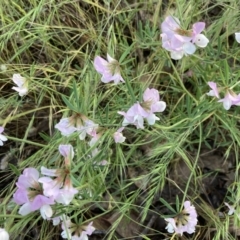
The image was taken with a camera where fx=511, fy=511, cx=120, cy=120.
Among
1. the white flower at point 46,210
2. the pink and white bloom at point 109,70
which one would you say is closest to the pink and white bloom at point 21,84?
the pink and white bloom at point 109,70

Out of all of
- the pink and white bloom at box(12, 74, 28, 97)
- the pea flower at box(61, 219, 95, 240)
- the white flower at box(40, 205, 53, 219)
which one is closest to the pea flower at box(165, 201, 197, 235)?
the pea flower at box(61, 219, 95, 240)

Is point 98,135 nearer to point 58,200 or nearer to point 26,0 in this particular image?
point 58,200

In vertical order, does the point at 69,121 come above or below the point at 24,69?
above

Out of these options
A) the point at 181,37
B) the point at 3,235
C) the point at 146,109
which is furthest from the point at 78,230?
the point at 181,37

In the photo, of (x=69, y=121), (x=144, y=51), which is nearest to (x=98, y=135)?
(x=69, y=121)

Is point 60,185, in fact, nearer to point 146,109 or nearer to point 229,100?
point 146,109

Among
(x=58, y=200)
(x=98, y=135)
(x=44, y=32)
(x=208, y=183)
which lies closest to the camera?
(x=58, y=200)
